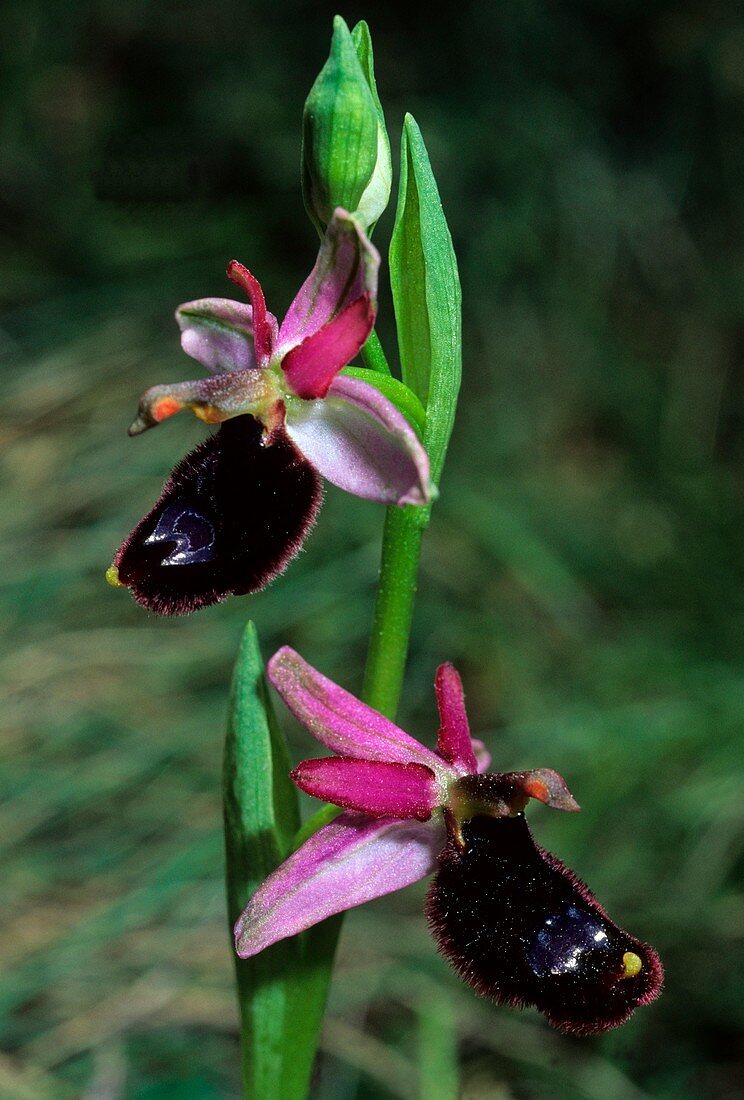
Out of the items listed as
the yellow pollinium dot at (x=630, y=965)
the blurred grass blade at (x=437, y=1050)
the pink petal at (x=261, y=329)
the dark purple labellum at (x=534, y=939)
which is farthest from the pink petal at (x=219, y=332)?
the blurred grass blade at (x=437, y=1050)

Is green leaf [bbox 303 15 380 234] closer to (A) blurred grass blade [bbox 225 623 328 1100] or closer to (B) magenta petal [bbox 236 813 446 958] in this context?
(A) blurred grass blade [bbox 225 623 328 1100]

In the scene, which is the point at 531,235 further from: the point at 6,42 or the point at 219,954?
the point at 219,954

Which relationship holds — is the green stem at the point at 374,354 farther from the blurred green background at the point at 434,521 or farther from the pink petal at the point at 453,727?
the blurred green background at the point at 434,521

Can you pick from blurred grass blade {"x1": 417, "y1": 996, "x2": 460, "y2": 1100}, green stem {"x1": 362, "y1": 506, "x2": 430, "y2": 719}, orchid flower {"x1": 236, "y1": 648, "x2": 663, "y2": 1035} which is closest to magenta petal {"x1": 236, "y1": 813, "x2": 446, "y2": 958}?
orchid flower {"x1": 236, "y1": 648, "x2": 663, "y2": 1035}

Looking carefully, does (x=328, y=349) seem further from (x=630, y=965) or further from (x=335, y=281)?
(x=630, y=965)

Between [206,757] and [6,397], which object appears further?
[6,397]

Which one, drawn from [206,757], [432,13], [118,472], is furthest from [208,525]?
[432,13]
